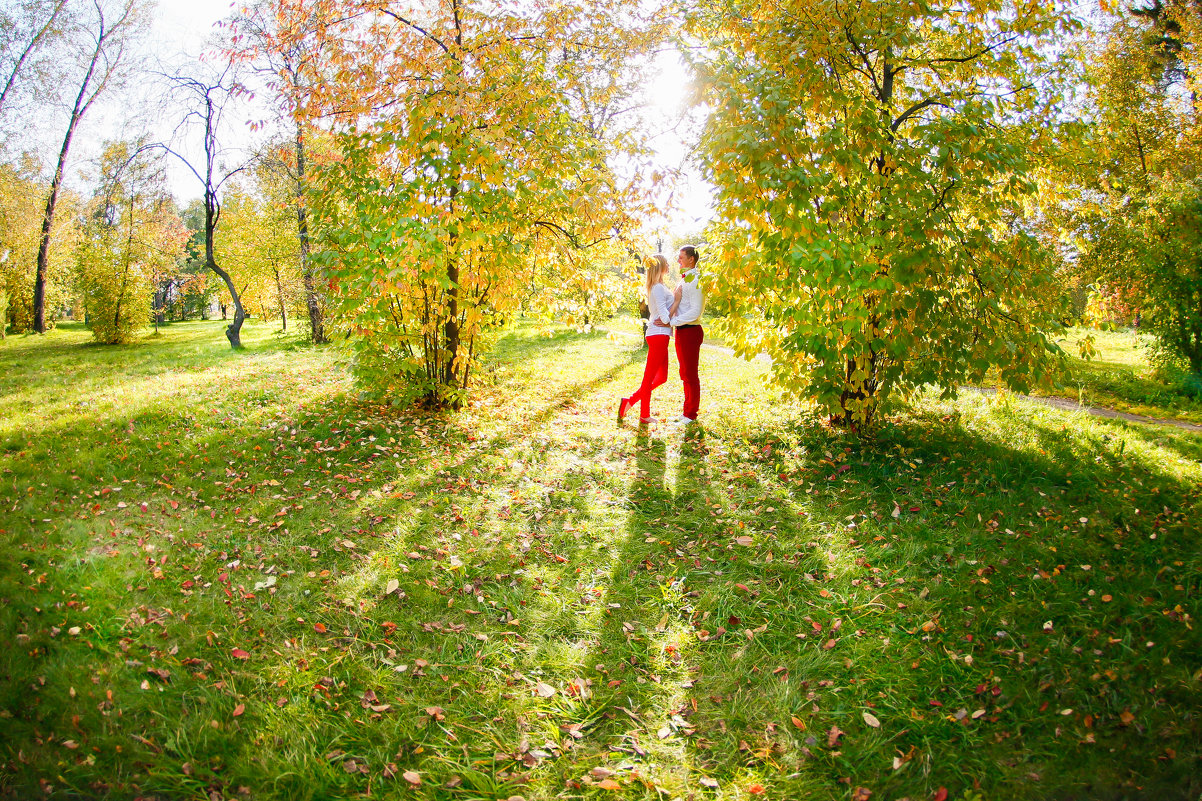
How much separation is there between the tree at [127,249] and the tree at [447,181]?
11490 mm

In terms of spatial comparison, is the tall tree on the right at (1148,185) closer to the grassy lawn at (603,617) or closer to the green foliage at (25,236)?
the grassy lawn at (603,617)

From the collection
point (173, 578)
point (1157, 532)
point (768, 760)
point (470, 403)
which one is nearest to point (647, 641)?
point (768, 760)

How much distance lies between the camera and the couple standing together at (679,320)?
677 cm

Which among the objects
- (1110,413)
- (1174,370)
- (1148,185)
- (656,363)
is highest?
(1148,185)

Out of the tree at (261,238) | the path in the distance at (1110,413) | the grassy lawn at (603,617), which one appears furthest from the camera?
the tree at (261,238)

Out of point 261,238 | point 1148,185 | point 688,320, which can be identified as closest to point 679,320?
point 688,320

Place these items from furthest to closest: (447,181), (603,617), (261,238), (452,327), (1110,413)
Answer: (261,238)
(1110,413)
(452,327)
(447,181)
(603,617)

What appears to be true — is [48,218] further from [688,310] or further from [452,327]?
[688,310]

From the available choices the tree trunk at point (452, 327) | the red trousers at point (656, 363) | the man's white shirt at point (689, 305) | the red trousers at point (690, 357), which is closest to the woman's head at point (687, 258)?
the man's white shirt at point (689, 305)

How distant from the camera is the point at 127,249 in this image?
17.1 meters

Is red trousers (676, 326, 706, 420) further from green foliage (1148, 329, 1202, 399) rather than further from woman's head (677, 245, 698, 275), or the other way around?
green foliage (1148, 329, 1202, 399)

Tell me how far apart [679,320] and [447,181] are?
327 centimetres

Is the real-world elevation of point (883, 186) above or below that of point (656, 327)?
above

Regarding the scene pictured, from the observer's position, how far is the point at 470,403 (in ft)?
27.1
